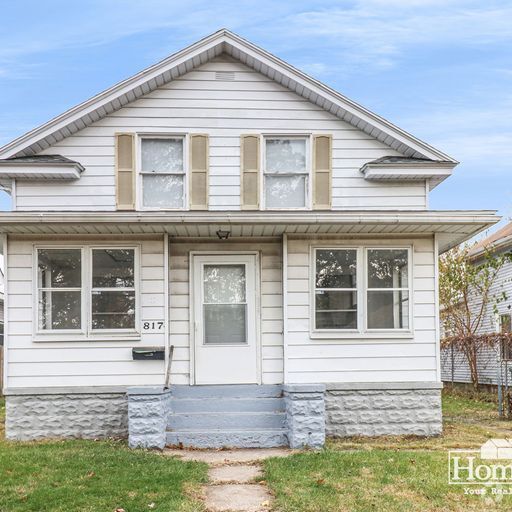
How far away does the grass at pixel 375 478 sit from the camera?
6.95 meters

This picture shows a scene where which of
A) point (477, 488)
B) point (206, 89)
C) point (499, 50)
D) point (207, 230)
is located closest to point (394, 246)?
point (207, 230)

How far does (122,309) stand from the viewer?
38.3 ft

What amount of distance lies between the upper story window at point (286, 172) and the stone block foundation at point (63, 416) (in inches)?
163

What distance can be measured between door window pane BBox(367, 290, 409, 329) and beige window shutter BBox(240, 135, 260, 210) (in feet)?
8.29

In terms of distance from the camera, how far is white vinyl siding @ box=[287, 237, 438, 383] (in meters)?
11.6

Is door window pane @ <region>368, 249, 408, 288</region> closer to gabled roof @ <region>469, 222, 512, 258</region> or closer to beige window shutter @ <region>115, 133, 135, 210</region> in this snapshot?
beige window shutter @ <region>115, 133, 135, 210</region>

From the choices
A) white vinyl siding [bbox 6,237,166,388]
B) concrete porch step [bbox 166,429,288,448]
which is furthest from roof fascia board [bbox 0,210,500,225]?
concrete porch step [bbox 166,429,288,448]

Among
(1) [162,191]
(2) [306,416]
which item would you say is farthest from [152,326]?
(2) [306,416]

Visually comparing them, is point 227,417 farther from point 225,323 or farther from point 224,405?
point 225,323

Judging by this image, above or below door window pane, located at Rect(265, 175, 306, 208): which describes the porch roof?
below

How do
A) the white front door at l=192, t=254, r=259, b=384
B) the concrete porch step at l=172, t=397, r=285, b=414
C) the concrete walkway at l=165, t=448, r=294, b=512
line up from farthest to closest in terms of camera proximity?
1. the white front door at l=192, t=254, r=259, b=384
2. the concrete porch step at l=172, t=397, r=285, b=414
3. the concrete walkway at l=165, t=448, r=294, b=512

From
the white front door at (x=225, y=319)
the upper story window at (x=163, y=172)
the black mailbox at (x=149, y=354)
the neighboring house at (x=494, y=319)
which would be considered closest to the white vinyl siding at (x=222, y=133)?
the upper story window at (x=163, y=172)

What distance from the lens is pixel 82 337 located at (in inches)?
454

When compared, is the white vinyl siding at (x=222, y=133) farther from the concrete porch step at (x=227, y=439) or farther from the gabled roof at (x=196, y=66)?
the concrete porch step at (x=227, y=439)
